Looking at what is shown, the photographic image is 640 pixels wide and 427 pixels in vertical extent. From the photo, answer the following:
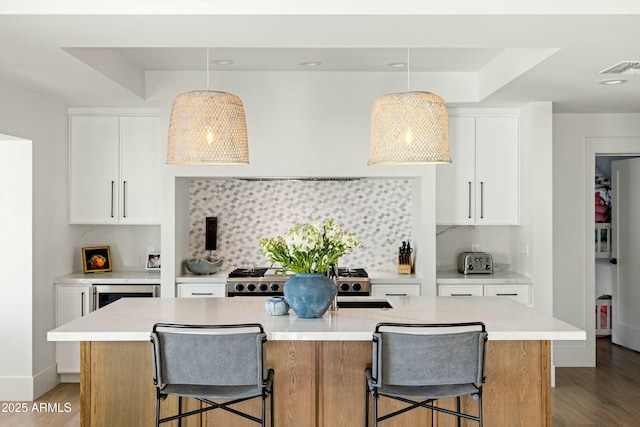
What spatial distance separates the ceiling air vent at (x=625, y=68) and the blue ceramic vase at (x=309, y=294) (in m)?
2.36

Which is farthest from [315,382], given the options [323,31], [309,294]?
[323,31]

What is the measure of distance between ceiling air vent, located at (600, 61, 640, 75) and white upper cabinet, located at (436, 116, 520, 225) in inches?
60.5

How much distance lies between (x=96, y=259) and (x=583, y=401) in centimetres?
437

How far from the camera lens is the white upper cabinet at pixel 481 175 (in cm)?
582

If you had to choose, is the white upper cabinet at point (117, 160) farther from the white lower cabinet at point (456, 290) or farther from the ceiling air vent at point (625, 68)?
the ceiling air vent at point (625, 68)

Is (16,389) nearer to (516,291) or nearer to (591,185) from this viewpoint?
(516,291)

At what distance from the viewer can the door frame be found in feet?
20.4

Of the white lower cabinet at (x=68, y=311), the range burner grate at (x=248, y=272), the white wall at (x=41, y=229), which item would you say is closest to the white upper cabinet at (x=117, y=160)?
the white wall at (x=41, y=229)

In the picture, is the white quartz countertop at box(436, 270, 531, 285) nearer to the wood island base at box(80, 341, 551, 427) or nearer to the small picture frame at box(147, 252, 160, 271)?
the wood island base at box(80, 341, 551, 427)

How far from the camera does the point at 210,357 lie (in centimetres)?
290

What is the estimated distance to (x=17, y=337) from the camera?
5102 millimetres

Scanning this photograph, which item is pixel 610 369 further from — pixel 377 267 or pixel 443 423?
pixel 443 423

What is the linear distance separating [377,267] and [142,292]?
2.19 metres

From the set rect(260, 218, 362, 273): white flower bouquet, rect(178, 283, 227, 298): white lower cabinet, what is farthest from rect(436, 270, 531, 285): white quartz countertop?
rect(260, 218, 362, 273): white flower bouquet
